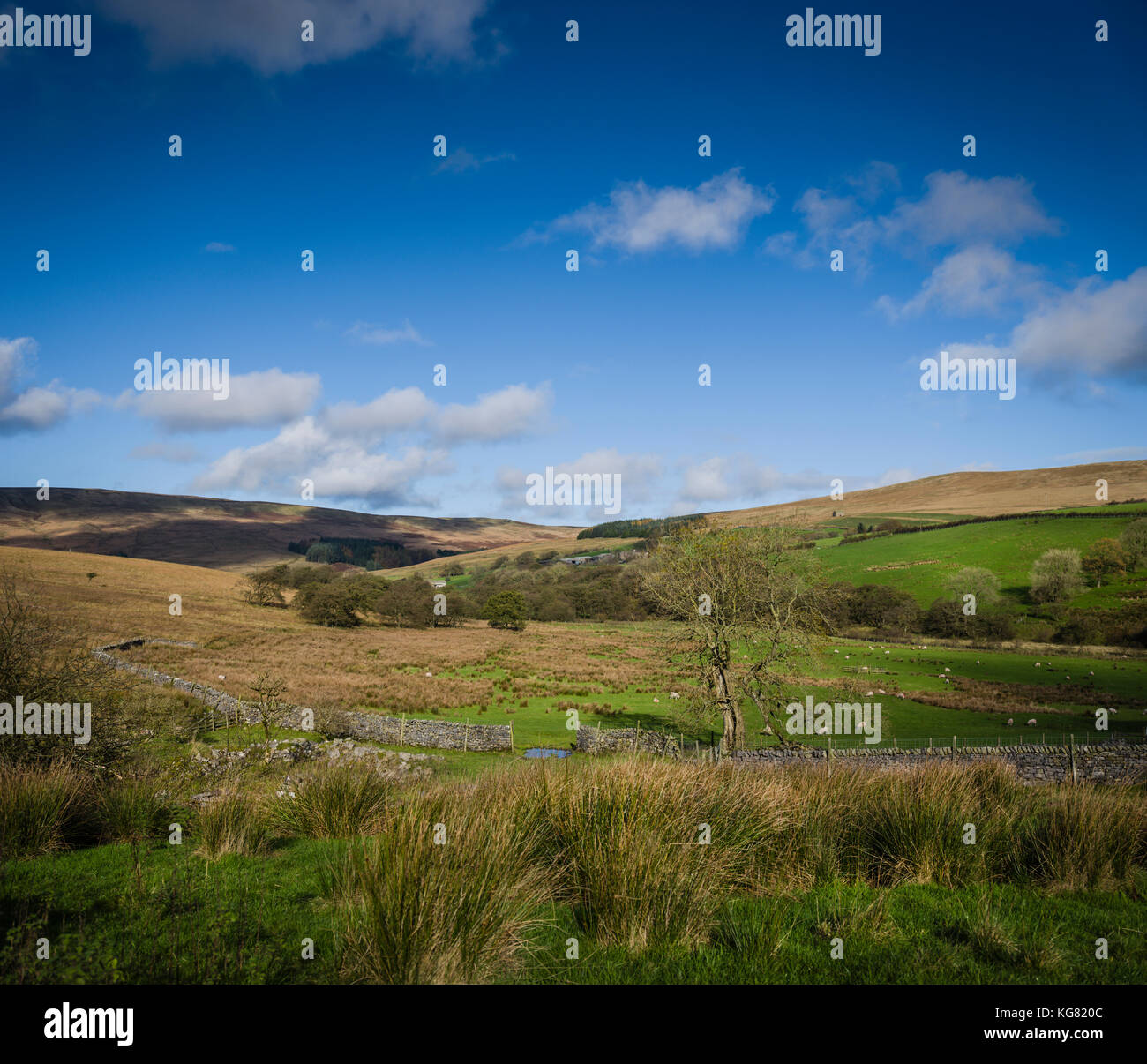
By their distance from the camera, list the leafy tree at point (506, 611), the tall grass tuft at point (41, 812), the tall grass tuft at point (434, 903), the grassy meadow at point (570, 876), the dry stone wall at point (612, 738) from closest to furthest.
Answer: the tall grass tuft at point (434, 903) → the grassy meadow at point (570, 876) → the tall grass tuft at point (41, 812) → the dry stone wall at point (612, 738) → the leafy tree at point (506, 611)

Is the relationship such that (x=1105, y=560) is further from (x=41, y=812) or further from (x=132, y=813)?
(x=41, y=812)

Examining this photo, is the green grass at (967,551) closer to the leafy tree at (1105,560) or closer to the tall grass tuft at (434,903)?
the leafy tree at (1105,560)

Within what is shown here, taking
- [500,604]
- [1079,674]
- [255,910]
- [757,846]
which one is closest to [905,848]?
[757,846]

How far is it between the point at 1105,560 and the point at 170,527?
6884 inches

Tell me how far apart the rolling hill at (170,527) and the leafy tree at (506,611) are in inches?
2762

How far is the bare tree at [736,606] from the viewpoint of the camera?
21953 millimetres

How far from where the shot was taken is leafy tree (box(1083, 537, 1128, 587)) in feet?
229

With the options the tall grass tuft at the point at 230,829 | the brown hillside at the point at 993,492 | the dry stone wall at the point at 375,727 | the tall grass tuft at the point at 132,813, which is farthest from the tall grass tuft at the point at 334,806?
the brown hillside at the point at 993,492

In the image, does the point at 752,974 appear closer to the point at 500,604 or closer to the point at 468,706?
the point at 468,706

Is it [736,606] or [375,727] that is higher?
[736,606]

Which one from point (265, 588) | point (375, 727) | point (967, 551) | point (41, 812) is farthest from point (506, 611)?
point (41, 812)

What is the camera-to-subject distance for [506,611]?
78375 mm

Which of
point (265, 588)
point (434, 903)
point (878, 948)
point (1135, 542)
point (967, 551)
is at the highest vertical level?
point (1135, 542)

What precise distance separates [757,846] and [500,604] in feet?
239
